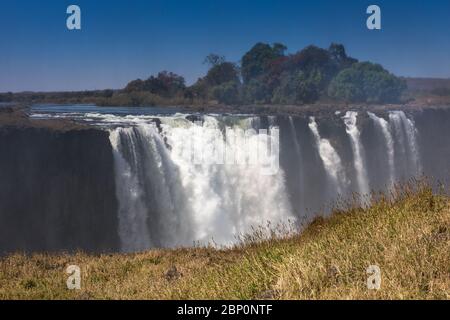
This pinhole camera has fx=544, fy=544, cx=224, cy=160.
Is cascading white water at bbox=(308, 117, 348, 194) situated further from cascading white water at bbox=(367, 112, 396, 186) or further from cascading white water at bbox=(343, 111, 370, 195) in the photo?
cascading white water at bbox=(367, 112, 396, 186)

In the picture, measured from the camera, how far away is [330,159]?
44.1 meters

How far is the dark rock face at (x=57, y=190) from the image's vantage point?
29125mm

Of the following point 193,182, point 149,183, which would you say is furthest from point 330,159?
point 149,183

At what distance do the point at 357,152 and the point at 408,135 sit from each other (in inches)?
301

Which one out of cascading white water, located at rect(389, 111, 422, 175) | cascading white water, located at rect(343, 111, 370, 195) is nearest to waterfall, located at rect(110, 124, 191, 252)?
cascading white water, located at rect(343, 111, 370, 195)

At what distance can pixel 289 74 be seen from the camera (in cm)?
9231

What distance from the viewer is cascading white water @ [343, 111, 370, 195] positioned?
4572cm

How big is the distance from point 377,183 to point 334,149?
6810 millimetres

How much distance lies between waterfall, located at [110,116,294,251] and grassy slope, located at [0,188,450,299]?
1887 centimetres

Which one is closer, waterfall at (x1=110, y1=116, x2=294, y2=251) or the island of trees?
waterfall at (x1=110, y1=116, x2=294, y2=251)

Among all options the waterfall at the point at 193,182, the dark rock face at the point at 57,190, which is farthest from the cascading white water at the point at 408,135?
the dark rock face at the point at 57,190

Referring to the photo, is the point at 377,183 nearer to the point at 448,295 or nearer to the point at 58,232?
the point at 58,232
